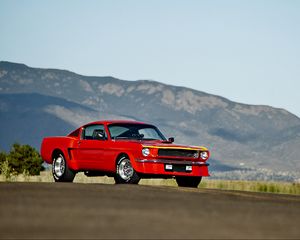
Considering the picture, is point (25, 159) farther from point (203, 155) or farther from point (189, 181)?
point (203, 155)

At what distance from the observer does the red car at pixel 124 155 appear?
17797mm

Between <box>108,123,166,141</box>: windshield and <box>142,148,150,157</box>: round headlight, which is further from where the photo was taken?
<box>108,123,166,141</box>: windshield

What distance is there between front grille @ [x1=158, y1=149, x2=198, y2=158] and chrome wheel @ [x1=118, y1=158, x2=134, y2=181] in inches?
28.0

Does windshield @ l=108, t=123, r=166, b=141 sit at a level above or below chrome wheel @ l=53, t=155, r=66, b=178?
above

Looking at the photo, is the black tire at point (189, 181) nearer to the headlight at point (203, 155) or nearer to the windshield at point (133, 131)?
the headlight at point (203, 155)

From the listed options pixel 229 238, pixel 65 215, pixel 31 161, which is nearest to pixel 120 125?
pixel 65 215

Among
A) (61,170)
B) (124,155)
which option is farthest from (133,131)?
(61,170)

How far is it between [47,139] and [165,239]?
13421 mm

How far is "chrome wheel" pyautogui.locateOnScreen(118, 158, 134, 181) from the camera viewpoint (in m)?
18.0

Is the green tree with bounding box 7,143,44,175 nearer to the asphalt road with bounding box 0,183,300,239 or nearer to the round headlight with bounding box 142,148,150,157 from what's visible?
the round headlight with bounding box 142,148,150,157

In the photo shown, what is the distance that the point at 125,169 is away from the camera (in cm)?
1809

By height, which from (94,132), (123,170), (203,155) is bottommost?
(123,170)

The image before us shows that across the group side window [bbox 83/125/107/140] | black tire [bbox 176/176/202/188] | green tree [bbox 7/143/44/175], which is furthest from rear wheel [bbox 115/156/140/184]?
green tree [bbox 7/143/44/175]

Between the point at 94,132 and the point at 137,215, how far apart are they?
9748 millimetres
